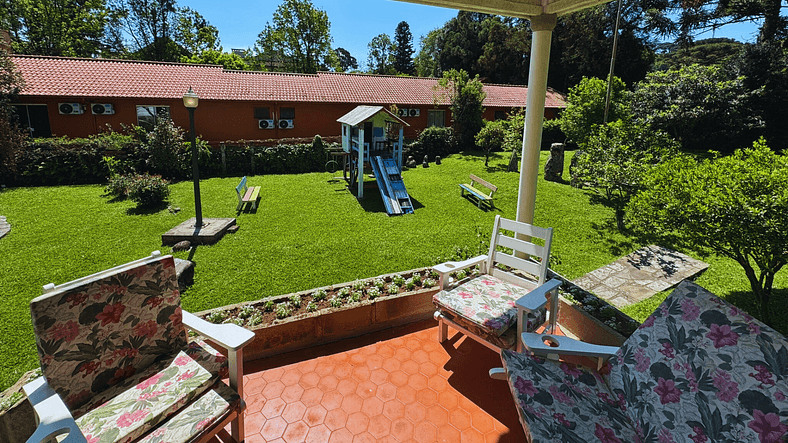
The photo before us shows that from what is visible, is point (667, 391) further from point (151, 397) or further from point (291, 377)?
point (151, 397)

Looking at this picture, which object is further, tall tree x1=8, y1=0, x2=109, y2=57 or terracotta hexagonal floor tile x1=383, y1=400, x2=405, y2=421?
tall tree x1=8, y1=0, x2=109, y2=57

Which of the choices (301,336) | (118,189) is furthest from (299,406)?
(118,189)

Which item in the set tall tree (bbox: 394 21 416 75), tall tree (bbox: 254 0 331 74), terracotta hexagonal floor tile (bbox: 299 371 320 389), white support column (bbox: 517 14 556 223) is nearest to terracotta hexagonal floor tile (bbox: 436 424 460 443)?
terracotta hexagonal floor tile (bbox: 299 371 320 389)

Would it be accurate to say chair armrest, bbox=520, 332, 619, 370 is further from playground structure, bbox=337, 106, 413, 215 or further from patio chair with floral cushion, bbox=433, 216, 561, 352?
playground structure, bbox=337, 106, 413, 215

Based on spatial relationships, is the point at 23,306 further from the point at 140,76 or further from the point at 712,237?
the point at 140,76

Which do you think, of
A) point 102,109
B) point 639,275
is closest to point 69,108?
point 102,109

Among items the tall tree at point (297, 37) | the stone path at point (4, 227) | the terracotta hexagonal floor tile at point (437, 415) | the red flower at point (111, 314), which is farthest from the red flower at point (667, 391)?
the tall tree at point (297, 37)

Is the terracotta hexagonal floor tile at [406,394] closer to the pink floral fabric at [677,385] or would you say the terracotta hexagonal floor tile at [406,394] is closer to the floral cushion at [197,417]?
the pink floral fabric at [677,385]

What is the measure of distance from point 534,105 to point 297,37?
3947 cm

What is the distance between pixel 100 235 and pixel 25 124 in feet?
41.6

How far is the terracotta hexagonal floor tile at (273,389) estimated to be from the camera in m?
3.19

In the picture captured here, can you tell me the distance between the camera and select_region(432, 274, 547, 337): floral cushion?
325 centimetres

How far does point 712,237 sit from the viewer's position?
11.8 ft

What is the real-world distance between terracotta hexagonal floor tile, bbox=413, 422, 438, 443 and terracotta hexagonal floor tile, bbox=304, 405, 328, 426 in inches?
29.9
